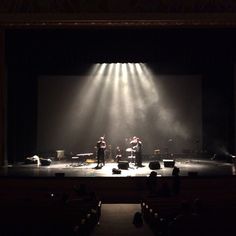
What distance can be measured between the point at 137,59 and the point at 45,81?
169 inches

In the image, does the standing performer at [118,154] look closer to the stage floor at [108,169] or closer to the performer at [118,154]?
the performer at [118,154]

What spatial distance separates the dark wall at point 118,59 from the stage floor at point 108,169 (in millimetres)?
1564

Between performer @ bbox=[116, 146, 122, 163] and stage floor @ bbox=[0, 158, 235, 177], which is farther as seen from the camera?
performer @ bbox=[116, 146, 122, 163]

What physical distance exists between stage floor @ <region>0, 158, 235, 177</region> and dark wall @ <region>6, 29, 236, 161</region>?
5.13ft

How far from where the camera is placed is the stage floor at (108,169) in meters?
12.4

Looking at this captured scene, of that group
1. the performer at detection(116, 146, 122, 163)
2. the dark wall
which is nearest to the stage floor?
the performer at detection(116, 146, 122, 163)

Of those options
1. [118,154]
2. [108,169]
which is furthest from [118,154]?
[108,169]

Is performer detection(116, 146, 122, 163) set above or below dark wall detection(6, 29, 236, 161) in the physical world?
below

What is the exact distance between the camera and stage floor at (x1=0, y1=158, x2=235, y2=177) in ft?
40.8

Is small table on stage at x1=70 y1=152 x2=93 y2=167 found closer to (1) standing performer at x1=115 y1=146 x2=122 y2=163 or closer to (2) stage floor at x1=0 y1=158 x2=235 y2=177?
(2) stage floor at x1=0 y1=158 x2=235 y2=177

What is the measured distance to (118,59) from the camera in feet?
52.2

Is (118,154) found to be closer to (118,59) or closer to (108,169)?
(108,169)

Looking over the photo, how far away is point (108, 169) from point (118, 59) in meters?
4.11

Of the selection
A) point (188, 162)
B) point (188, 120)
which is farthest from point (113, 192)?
point (188, 120)
